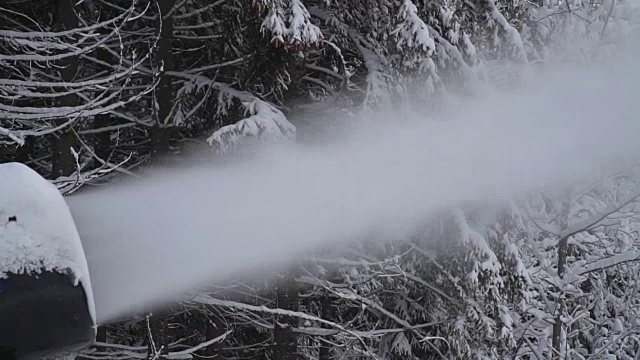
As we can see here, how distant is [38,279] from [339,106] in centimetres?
592

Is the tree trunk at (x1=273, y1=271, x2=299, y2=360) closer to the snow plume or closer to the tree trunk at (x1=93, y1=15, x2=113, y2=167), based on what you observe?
the snow plume

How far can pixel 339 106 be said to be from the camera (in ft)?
21.7

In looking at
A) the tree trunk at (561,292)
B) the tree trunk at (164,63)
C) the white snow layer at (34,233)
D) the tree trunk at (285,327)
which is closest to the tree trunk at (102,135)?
the tree trunk at (164,63)

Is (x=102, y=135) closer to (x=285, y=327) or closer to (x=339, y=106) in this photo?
(x=339, y=106)

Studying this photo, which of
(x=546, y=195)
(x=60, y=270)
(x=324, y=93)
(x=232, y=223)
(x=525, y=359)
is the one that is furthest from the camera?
(x=525, y=359)

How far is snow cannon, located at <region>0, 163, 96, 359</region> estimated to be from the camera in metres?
0.79

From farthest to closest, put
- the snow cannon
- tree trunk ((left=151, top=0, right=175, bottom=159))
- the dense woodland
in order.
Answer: tree trunk ((left=151, top=0, right=175, bottom=159)) < the dense woodland < the snow cannon

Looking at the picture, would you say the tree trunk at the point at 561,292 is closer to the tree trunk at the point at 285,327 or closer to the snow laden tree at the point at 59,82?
the tree trunk at the point at 285,327

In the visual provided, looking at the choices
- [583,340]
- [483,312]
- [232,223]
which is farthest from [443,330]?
[583,340]

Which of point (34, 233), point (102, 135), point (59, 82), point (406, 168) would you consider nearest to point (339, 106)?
point (406, 168)

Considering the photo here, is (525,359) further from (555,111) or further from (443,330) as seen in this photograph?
(555,111)

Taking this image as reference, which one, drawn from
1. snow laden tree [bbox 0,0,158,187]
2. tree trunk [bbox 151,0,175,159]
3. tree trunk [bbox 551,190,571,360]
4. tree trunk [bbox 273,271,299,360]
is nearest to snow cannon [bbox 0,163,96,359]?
snow laden tree [bbox 0,0,158,187]

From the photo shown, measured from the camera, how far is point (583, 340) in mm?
12328

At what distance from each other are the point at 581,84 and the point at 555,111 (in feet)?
1.86
